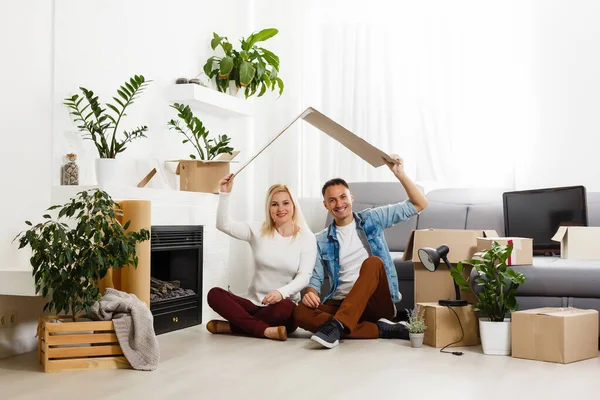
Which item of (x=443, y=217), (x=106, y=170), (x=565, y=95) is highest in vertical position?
(x=565, y=95)

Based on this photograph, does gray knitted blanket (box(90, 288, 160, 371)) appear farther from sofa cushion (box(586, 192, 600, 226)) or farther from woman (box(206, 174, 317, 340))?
sofa cushion (box(586, 192, 600, 226))

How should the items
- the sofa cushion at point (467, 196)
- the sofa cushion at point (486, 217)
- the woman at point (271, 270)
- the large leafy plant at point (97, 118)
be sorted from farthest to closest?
the sofa cushion at point (467, 196) < the sofa cushion at point (486, 217) < the woman at point (271, 270) < the large leafy plant at point (97, 118)

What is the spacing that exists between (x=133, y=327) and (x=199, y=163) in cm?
162

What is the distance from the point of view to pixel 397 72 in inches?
227

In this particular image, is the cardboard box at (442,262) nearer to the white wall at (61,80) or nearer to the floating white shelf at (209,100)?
the white wall at (61,80)

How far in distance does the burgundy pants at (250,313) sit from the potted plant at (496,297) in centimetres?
106

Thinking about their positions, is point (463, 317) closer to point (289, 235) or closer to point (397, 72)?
point (289, 235)

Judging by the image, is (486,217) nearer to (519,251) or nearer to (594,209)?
(594,209)

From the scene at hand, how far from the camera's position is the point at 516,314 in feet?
11.3

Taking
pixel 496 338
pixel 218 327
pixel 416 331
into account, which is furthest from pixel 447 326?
pixel 218 327

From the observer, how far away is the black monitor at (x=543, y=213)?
4.28 meters

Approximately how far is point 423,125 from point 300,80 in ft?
3.65

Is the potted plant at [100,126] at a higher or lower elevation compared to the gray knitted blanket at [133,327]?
higher

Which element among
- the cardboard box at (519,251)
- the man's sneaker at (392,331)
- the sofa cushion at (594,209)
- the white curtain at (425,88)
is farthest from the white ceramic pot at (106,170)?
the sofa cushion at (594,209)
